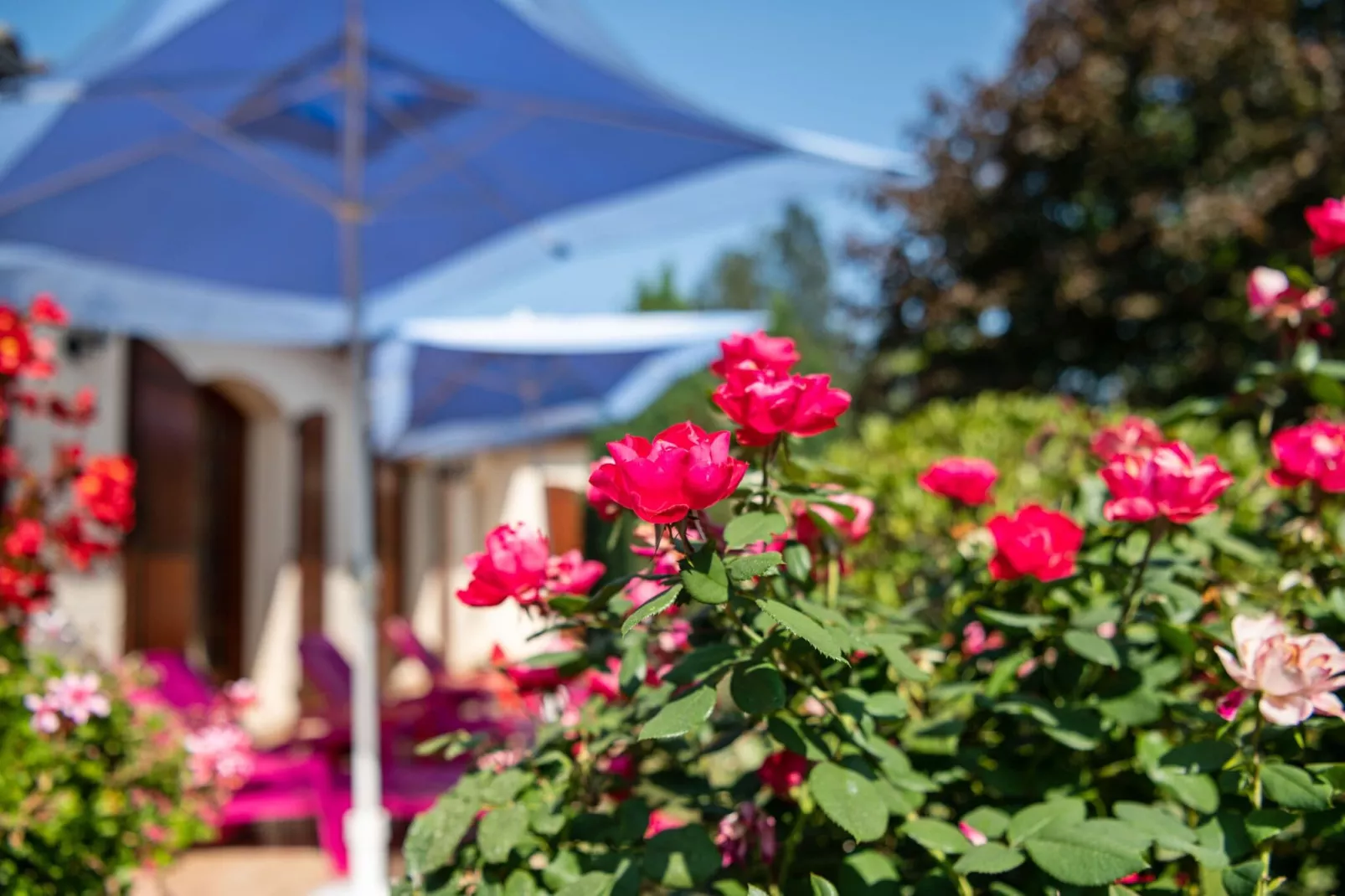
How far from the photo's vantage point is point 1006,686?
4.47 feet

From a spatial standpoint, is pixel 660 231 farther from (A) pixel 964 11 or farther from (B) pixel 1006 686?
(A) pixel 964 11

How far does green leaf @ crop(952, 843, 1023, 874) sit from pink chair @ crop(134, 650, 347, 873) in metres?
3.33

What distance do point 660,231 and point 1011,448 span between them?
1589 mm

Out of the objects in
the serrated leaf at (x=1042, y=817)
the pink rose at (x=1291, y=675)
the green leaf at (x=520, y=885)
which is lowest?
the green leaf at (x=520, y=885)

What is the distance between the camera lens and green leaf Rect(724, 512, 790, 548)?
1023 millimetres

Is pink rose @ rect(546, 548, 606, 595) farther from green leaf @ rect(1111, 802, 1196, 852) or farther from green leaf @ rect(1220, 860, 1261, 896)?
green leaf @ rect(1220, 860, 1261, 896)

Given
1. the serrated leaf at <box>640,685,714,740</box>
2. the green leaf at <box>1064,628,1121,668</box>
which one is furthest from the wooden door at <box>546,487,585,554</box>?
the serrated leaf at <box>640,685,714,740</box>

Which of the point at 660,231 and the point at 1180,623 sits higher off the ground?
the point at 660,231

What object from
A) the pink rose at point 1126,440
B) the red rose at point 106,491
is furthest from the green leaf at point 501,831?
the red rose at point 106,491

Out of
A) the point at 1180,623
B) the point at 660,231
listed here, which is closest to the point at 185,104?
the point at 660,231

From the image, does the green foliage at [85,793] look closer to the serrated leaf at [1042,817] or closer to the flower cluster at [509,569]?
the flower cluster at [509,569]

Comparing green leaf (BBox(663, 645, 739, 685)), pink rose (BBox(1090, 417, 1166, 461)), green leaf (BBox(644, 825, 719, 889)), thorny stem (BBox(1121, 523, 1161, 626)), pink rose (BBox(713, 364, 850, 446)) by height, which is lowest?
green leaf (BBox(644, 825, 719, 889))

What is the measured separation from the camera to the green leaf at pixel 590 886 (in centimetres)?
105

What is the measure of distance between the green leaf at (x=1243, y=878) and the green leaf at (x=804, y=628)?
20.1 inches
